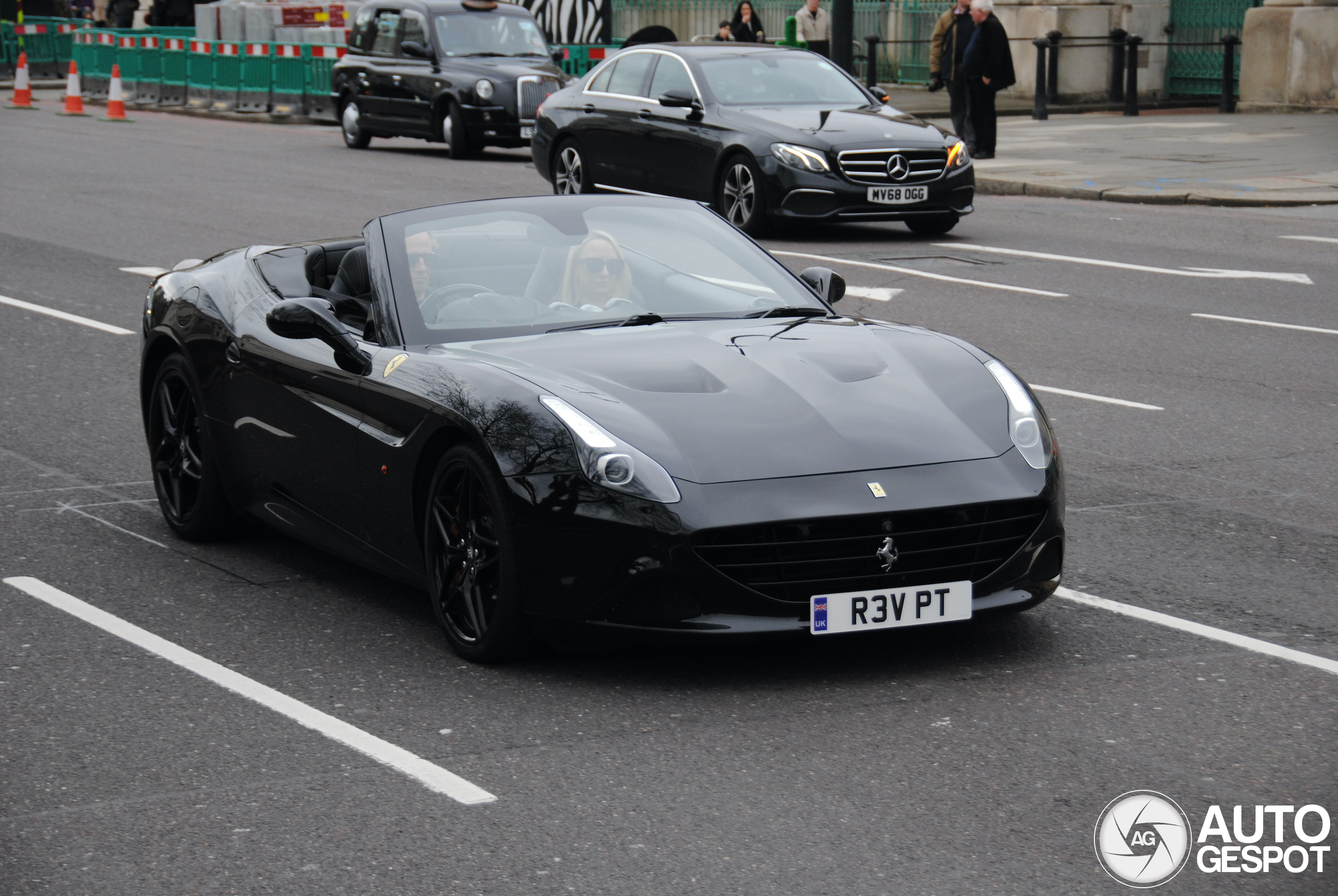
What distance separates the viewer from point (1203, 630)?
5457 millimetres

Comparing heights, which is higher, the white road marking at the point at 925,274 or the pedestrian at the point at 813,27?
the pedestrian at the point at 813,27

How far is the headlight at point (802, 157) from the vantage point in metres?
15.7

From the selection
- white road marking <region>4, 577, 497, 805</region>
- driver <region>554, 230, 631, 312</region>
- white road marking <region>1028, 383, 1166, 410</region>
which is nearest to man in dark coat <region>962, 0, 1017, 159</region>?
white road marking <region>1028, 383, 1166, 410</region>

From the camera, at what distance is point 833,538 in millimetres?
4871

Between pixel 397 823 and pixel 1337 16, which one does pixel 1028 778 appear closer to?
pixel 397 823

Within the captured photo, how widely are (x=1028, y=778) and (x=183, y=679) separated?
2330 mm

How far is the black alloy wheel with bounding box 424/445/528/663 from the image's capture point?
16.5 feet

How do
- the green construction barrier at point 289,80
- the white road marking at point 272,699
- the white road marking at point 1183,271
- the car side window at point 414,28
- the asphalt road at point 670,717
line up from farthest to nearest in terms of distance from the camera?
the green construction barrier at point 289,80 < the car side window at point 414,28 < the white road marking at point 1183,271 < the white road marking at point 272,699 < the asphalt road at point 670,717

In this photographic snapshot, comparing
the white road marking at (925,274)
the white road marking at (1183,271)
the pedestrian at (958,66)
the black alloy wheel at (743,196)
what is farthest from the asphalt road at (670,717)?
the pedestrian at (958,66)

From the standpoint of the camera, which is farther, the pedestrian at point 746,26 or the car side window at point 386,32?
the pedestrian at point 746,26

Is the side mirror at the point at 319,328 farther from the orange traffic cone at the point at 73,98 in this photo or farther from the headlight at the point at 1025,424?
the orange traffic cone at the point at 73,98

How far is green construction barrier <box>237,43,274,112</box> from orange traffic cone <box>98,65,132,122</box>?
8.13 ft

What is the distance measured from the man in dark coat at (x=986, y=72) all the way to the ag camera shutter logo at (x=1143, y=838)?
1875cm

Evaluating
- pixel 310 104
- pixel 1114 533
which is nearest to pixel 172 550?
pixel 1114 533
